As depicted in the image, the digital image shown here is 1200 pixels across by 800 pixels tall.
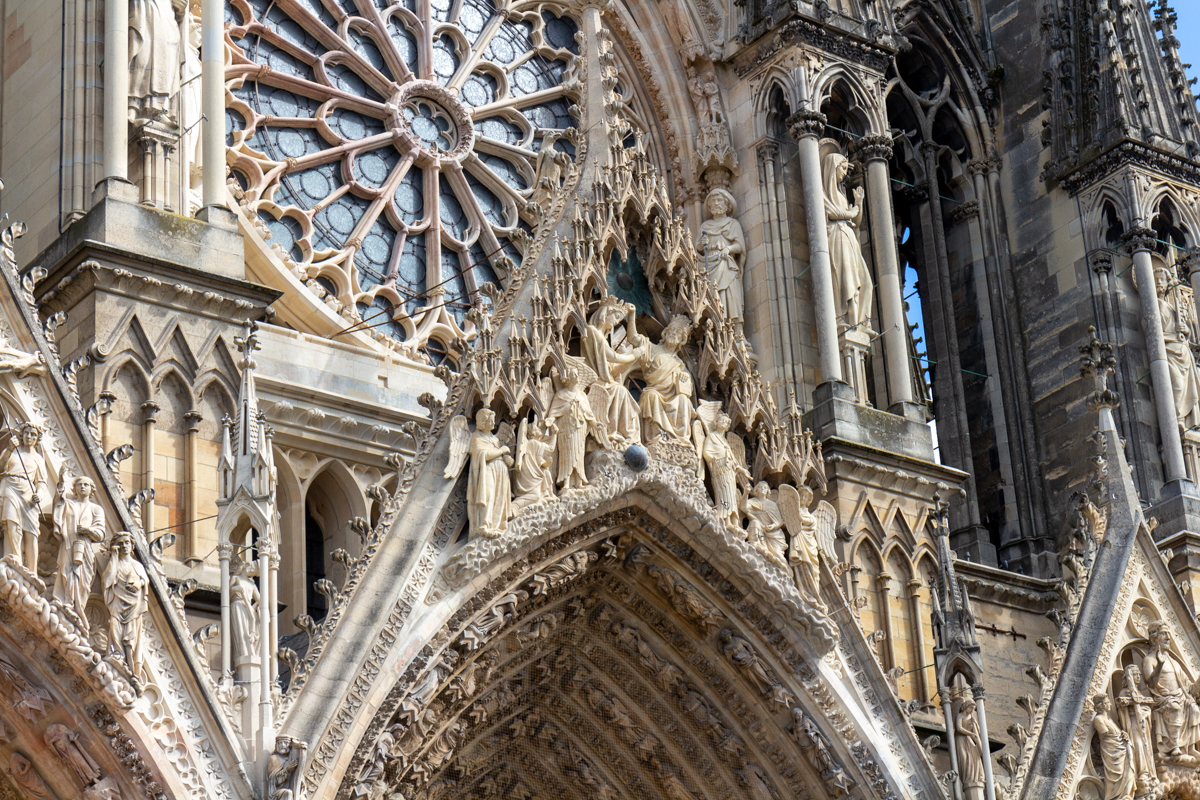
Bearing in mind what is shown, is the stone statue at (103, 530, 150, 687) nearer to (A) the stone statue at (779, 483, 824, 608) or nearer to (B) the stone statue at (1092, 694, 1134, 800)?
(A) the stone statue at (779, 483, 824, 608)

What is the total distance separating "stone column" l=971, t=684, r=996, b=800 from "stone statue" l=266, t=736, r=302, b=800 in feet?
15.4

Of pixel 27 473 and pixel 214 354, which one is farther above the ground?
pixel 214 354

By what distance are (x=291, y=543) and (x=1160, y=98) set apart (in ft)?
29.6

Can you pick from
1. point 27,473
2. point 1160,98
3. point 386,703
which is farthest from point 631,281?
point 1160,98

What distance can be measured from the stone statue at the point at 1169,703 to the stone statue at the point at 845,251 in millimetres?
3139

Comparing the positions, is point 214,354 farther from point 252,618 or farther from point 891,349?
point 891,349

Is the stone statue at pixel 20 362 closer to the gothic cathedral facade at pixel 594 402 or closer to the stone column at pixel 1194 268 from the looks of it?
the gothic cathedral facade at pixel 594 402

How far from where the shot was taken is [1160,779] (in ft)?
50.8

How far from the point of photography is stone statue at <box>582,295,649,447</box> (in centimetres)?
1416

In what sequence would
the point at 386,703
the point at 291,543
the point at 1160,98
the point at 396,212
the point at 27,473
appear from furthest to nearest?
the point at 1160,98 < the point at 396,212 < the point at 291,543 < the point at 386,703 < the point at 27,473

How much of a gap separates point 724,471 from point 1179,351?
5794 millimetres

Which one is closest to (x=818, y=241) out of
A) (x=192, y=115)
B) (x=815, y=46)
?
(x=815, y=46)

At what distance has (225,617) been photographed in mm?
11898

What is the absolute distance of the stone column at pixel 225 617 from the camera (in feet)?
38.9
